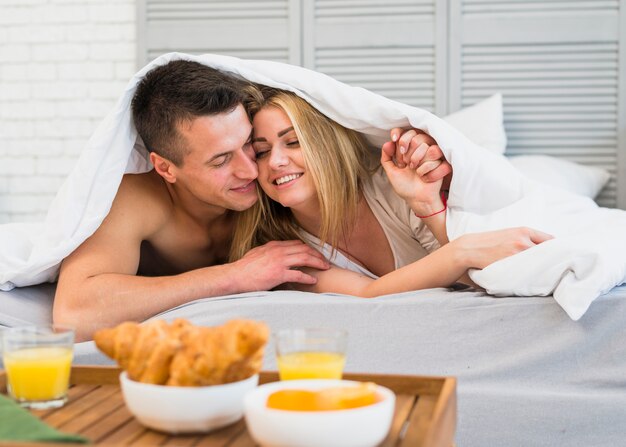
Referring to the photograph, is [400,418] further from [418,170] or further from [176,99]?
[176,99]

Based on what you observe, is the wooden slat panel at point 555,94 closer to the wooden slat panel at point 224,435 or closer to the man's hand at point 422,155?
the man's hand at point 422,155

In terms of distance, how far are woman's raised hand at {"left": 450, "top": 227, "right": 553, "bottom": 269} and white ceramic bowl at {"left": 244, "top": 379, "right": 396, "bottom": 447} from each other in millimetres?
889

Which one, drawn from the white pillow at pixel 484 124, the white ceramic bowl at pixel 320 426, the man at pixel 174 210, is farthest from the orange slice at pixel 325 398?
the white pillow at pixel 484 124

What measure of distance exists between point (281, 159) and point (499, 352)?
786mm

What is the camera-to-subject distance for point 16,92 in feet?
14.1

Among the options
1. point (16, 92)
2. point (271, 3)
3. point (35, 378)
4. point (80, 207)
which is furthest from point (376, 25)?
point (35, 378)

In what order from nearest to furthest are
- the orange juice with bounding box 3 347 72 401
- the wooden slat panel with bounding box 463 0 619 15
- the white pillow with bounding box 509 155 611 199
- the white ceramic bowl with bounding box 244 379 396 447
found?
1. the white ceramic bowl with bounding box 244 379 396 447
2. the orange juice with bounding box 3 347 72 401
3. the white pillow with bounding box 509 155 611 199
4. the wooden slat panel with bounding box 463 0 619 15

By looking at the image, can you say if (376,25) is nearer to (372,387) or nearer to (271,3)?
(271,3)

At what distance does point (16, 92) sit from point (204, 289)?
2.78 metres

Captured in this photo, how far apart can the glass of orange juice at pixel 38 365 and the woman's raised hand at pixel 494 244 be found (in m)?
0.95

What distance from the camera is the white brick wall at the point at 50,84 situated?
4.21 m

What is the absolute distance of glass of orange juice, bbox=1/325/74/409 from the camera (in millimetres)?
1116

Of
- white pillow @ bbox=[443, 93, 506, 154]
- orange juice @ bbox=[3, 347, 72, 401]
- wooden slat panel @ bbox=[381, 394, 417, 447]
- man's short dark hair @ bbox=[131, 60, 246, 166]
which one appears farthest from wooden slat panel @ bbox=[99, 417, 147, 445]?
white pillow @ bbox=[443, 93, 506, 154]

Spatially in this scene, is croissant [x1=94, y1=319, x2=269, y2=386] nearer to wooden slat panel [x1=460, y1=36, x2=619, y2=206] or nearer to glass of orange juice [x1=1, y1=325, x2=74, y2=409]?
glass of orange juice [x1=1, y1=325, x2=74, y2=409]
